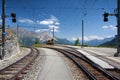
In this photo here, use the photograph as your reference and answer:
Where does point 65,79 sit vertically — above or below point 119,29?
below

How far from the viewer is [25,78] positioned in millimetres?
13820

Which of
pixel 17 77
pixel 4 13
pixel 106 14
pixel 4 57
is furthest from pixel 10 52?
pixel 17 77

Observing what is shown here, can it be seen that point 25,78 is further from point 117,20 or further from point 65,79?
point 117,20

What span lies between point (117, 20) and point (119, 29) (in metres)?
1.18

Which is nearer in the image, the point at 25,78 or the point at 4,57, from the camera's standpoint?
the point at 25,78

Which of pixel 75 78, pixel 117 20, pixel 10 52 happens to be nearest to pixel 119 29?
pixel 117 20

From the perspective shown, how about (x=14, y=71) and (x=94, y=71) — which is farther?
(x=94, y=71)

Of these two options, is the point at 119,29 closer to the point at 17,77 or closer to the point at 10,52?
the point at 10,52

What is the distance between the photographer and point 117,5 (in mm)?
30828

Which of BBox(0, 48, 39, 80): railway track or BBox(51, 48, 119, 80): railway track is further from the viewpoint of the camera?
BBox(51, 48, 119, 80): railway track

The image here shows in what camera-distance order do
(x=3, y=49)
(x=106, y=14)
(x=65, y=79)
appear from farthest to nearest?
(x=106, y=14), (x=3, y=49), (x=65, y=79)

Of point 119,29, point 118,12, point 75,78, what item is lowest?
point 75,78

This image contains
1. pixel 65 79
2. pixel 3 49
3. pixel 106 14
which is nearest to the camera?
pixel 65 79

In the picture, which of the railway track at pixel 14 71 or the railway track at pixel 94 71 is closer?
the railway track at pixel 14 71
